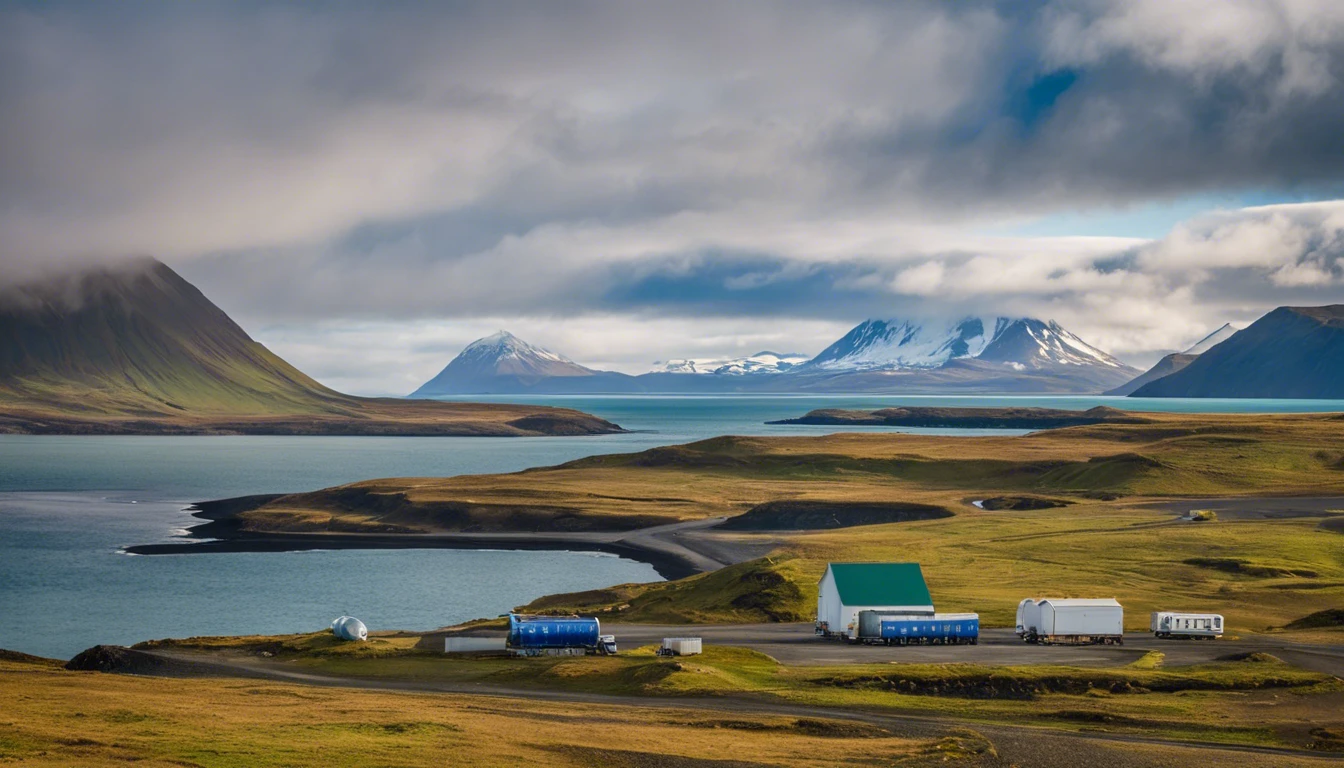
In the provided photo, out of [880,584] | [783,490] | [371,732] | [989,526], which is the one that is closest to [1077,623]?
[880,584]

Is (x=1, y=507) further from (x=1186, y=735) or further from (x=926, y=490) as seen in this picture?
(x=1186, y=735)

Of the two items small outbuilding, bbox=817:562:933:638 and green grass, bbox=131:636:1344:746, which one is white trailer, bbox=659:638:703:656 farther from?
small outbuilding, bbox=817:562:933:638

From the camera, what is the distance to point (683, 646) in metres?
69.0

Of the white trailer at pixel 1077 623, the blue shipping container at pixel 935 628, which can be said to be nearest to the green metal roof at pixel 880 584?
the blue shipping container at pixel 935 628

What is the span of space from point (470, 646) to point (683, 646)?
1300 centimetres

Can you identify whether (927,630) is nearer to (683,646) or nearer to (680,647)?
(683,646)

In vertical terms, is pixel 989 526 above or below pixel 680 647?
above

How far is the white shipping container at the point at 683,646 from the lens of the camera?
69062 mm

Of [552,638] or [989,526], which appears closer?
[552,638]

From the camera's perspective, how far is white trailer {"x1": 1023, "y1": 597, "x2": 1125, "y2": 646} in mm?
76875

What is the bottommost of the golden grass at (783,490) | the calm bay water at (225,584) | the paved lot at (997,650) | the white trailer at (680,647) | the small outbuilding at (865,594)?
the calm bay water at (225,584)

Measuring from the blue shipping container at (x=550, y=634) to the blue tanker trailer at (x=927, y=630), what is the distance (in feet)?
58.3

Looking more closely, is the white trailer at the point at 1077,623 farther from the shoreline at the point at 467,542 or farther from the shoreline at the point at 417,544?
the shoreline at the point at 417,544

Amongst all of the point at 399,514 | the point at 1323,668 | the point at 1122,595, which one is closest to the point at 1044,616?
the point at 1323,668
